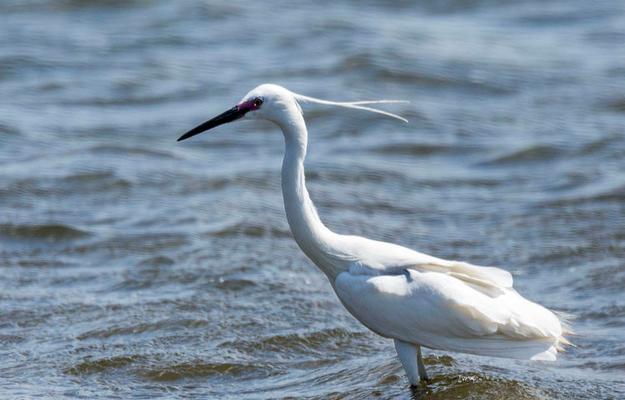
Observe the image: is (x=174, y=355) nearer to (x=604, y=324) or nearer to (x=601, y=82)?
(x=604, y=324)

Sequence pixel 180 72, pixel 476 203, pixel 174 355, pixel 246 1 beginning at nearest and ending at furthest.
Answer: pixel 174 355, pixel 476 203, pixel 180 72, pixel 246 1

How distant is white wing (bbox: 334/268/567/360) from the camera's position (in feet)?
20.3

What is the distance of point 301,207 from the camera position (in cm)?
639

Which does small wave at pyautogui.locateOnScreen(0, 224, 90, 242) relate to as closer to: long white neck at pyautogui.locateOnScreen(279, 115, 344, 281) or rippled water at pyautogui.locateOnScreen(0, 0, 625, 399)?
rippled water at pyautogui.locateOnScreen(0, 0, 625, 399)

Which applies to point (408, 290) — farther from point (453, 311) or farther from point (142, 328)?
point (142, 328)

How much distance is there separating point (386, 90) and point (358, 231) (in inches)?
176

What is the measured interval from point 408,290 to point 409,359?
440 mm

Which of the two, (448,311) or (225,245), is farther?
(225,245)

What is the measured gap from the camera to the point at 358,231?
33.7 ft

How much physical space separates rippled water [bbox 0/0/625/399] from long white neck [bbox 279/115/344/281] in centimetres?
90

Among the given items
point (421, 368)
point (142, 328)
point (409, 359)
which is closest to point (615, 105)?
point (142, 328)

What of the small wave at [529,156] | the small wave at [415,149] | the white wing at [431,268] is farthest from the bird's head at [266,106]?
the small wave at [415,149]

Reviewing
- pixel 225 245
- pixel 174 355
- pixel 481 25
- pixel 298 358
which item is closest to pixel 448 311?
pixel 298 358

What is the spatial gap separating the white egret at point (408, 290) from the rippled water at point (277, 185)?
51 cm
